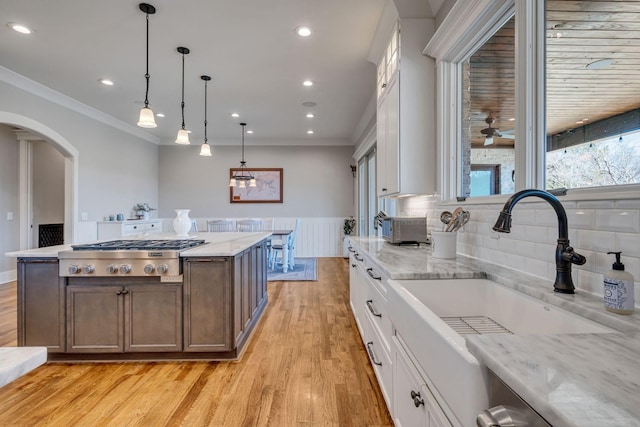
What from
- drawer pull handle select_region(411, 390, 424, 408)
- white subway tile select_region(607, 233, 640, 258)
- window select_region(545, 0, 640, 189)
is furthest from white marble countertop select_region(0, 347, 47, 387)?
window select_region(545, 0, 640, 189)

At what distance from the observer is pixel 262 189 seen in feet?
23.5

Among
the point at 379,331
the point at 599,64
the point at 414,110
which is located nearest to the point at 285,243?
the point at 414,110

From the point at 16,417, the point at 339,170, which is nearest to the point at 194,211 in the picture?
the point at 339,170

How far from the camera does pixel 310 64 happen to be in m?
3.46

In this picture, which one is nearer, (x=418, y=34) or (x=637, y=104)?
(x=637, y=104)

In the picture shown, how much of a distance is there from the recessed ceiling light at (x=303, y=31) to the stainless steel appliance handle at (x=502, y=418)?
10.1 feet

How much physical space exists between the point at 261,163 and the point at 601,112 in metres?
Answer: 6.64

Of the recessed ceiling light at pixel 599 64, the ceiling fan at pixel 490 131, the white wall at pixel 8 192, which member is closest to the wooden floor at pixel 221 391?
the ceiling fan at pixel 490 131

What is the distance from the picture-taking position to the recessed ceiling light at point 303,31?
2.78 metres

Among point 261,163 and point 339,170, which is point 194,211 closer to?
point 261,163

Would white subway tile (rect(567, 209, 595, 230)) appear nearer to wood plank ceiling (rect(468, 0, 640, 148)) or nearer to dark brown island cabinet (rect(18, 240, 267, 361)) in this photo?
wood plank ceiling (rect(468, 0, 640, 148))

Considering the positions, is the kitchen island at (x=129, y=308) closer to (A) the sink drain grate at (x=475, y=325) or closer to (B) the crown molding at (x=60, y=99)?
(A) the sink drain grate at (x=475, y=325)

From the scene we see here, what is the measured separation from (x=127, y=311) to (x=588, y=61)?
3.07 m

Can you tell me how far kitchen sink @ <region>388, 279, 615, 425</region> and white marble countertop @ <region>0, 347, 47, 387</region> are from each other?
0.91 m
